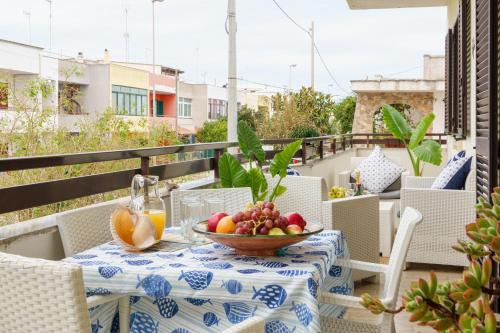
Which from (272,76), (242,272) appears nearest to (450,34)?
(242,272)

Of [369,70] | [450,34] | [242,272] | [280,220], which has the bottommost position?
[242,272]

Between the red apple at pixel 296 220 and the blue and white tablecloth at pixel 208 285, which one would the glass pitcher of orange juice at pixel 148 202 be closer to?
the blue and white tablecloth at pixel 208 285

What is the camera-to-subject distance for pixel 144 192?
240 centimetres

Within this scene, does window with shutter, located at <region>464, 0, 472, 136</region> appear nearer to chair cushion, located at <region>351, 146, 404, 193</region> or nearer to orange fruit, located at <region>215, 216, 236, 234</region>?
chair cushion, located at <region>351, 146, 404, 193</region>

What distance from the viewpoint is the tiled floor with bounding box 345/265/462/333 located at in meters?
3.35

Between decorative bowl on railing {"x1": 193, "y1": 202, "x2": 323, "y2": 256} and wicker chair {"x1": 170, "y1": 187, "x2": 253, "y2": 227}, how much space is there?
2.80 ft

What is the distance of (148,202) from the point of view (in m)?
2.37

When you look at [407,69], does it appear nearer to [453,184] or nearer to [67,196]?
[453,184]

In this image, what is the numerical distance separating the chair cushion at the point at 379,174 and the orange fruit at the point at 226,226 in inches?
200

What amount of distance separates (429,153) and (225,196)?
3971 mm

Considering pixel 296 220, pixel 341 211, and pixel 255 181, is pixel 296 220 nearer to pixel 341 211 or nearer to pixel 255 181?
pixel 341 211

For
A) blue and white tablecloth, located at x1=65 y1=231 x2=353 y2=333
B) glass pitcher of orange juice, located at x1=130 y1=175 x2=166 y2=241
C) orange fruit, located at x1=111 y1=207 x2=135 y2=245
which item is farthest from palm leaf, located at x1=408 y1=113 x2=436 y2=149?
orange fruit, located at x1=111 y1=207 x2=135 y2=245

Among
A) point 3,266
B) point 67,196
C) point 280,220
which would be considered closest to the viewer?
point 3,266

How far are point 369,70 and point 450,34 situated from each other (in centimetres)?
2454
